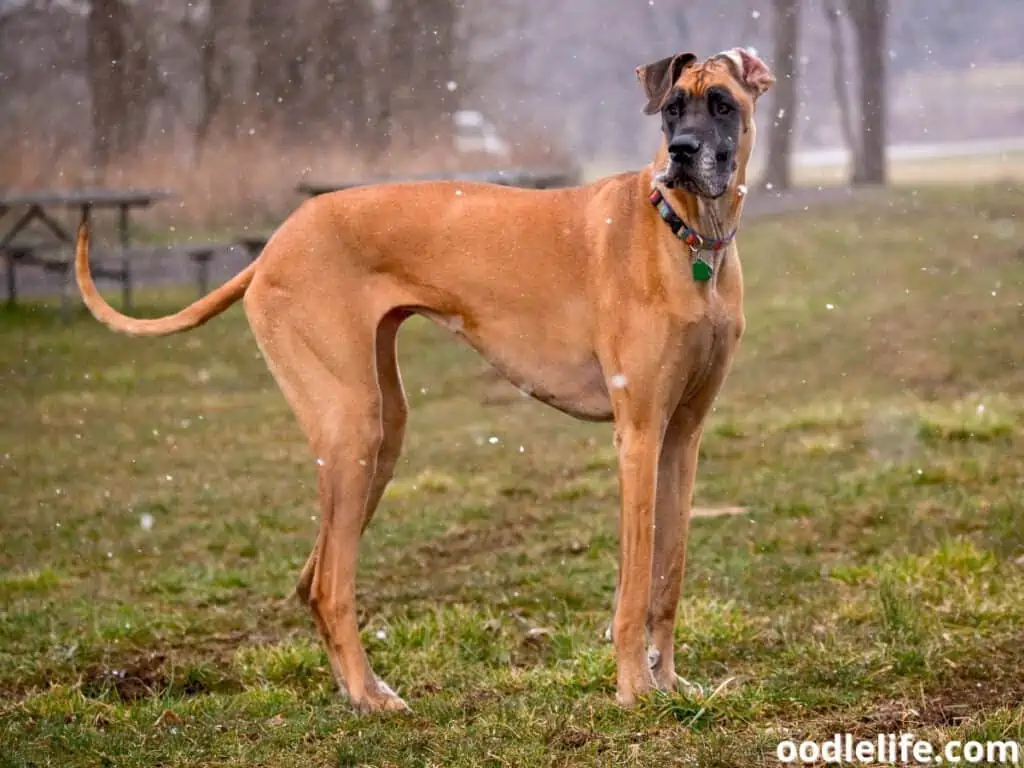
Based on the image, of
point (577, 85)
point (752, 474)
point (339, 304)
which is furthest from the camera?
point (577, 85)

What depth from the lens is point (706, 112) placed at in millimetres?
4184

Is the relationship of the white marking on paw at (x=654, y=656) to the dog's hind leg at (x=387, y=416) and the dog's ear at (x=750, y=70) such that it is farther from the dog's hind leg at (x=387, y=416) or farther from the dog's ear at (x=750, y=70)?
the dog's ear at (x=750, y=70)

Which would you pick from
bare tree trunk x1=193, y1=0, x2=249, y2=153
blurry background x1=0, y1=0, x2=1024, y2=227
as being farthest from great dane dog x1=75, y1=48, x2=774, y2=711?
bare tree trunk x1=193, y1=0, x2=249, y2=153

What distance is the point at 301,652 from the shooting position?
522cm

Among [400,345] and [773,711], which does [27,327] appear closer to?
[400,345]

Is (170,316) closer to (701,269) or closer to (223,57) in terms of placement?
(701,269)

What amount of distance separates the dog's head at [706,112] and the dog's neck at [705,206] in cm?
5

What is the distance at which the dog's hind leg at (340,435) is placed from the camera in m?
4.68

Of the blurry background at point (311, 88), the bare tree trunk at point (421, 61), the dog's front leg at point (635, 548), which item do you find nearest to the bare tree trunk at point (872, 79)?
the blurry background at point (311, 88)

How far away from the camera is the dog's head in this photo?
13.5 feet

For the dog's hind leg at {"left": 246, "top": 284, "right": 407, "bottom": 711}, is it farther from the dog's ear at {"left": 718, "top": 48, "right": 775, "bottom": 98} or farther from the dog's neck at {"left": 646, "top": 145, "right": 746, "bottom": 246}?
the dog's ear at {"left": 718, "top": 48, "right": 775, "bottom": 98}

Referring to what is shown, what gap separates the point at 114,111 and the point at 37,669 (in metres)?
18.2

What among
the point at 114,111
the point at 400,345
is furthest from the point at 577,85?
the point at 400,345

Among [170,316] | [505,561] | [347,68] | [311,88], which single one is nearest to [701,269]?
[170,316]
